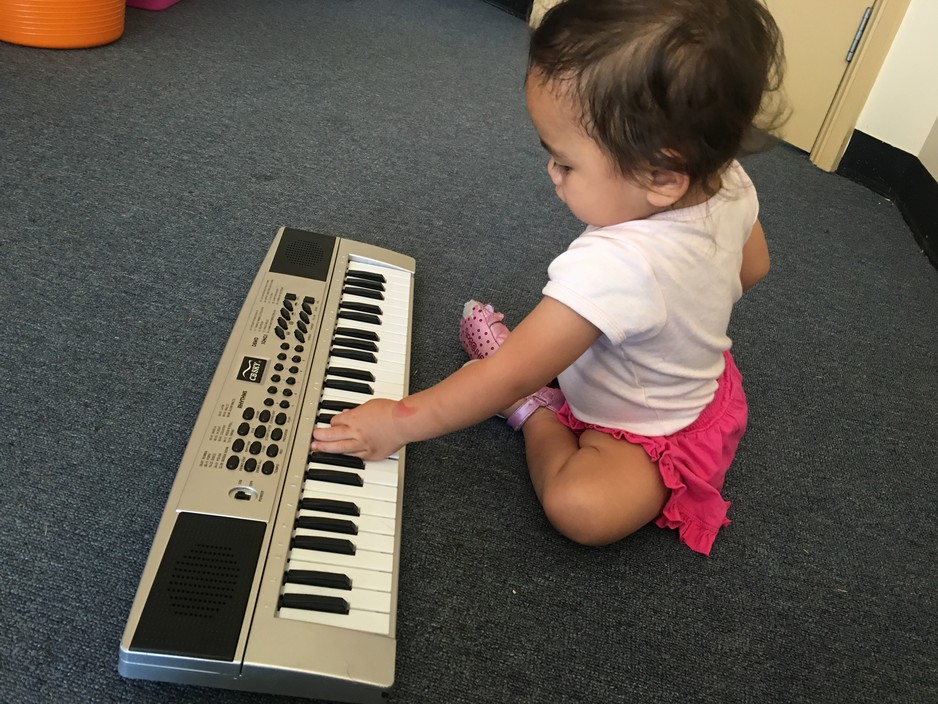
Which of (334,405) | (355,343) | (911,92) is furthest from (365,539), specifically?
(911,92)

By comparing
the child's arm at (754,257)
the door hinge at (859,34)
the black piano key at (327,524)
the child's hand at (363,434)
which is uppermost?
the door hinge at (859,34)

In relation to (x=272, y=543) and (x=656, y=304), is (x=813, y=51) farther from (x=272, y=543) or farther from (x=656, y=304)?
(x=272, y=543)

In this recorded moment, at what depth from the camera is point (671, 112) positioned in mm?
732

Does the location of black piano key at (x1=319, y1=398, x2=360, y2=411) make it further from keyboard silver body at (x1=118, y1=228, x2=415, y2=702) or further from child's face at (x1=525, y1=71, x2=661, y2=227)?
child's face at (x1=525, y1=71, x2=661, y2=227)

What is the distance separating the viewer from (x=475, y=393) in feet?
2.77

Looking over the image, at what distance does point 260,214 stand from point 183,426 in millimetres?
544

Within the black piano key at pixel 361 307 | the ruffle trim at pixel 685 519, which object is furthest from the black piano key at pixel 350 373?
the ruffle trim at pixel 685 519

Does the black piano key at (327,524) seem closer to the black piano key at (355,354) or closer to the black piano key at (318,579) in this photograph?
the black piano key at (318,579)

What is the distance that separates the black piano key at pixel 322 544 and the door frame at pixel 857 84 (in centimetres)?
181

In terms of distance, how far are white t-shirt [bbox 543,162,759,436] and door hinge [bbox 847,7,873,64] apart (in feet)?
4.33

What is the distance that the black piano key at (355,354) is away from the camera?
94 centimetres

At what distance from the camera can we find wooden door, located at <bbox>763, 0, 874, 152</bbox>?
202 cm

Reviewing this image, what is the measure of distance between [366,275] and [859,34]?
1557mm

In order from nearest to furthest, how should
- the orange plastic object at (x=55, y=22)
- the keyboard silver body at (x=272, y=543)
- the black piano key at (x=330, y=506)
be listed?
the keyboard silver body at (x=272, y=543) → the black piano key at (x=330, y=506) → the orange plastic object at (x=55, y=22)
